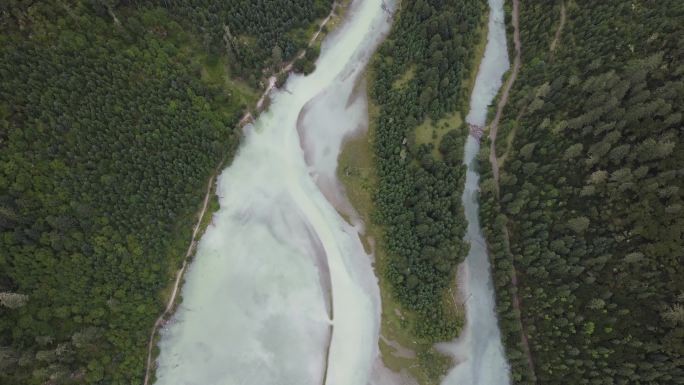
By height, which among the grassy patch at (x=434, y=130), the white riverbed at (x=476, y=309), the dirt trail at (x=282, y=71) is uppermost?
the dirt trail at (x=282, y=71)

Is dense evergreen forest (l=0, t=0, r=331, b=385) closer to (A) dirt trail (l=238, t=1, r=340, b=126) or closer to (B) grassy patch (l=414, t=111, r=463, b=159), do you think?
(A) dirt trail (l=238, t=1, r=340, b=126)

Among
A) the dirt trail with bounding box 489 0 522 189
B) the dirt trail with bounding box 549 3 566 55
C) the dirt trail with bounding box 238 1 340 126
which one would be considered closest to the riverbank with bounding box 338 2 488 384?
the dirt trail with bounding box 489 0 522 189

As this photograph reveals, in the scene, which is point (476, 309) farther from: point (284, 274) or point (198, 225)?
point (198, 225)

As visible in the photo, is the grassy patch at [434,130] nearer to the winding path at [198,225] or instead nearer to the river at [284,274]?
the river at [284,274]

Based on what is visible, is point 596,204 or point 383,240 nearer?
point 596,204

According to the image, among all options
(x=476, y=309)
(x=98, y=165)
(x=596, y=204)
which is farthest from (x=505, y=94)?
(x=98, y=165)

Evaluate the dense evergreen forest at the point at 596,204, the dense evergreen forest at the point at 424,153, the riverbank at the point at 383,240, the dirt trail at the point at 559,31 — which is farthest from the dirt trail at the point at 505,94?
the dense evergreen forest at the point at 424,153
